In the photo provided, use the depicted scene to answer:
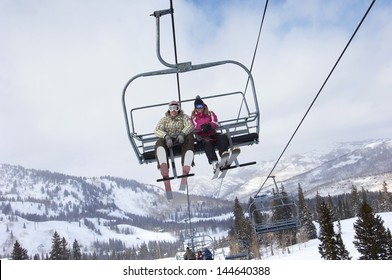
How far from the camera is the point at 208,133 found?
9.34 metres

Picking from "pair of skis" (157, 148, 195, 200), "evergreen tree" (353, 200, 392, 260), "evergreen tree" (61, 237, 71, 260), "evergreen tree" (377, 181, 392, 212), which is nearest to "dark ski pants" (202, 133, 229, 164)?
"pair of skis" (157, 148, 195, 200)

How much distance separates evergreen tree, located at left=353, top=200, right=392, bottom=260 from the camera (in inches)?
1586

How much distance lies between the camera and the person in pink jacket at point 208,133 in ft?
30.2

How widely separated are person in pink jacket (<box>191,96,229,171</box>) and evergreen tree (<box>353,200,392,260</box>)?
36.1 metres

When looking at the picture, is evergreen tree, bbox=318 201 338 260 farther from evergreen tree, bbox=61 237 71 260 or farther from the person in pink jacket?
evergreen tree, bbox=61 237 71 260

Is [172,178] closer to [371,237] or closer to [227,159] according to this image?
[227,159]

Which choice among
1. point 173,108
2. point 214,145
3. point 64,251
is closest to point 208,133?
point 214,145

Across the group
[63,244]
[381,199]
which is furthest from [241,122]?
[381,199]

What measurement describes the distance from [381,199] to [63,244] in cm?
9096

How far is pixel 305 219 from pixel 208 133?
7806 cm

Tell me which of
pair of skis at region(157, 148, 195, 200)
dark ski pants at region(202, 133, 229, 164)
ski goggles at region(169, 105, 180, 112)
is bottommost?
pair of skis at region(157, 148, 195, 200)

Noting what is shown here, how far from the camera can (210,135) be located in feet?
30.7

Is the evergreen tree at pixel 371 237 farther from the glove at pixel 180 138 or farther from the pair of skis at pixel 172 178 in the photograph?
the glove at pixel 180 138
